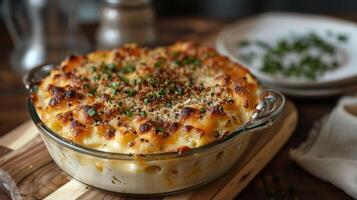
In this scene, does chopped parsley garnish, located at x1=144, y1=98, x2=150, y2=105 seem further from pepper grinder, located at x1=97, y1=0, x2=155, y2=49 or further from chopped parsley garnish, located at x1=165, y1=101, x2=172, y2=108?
pepper grinder, located at x1=97, y1=0, x2=155, y2=49

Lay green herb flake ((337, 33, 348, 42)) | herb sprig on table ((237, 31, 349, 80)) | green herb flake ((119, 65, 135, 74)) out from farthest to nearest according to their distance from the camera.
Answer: green herb flake ((337, 33, 348, 42))
herb sprig on table ((237, 31, 349, 80))
green herb flake ((119, 65, 135, 74))

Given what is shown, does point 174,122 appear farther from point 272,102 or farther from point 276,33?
point 276,33

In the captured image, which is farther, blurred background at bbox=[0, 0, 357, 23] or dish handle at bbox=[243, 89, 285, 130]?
blurred background at bbox=[0, 0, 357, 23]

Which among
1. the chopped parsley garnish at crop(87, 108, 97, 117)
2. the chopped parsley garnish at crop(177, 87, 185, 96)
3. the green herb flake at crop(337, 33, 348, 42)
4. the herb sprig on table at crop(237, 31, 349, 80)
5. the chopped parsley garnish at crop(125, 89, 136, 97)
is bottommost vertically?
the green herb flake at crop(337, 33, 348, 42)

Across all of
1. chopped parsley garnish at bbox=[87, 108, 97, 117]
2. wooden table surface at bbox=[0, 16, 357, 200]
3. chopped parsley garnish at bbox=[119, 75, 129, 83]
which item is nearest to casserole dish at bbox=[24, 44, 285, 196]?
chopped parsley garnish at bbox=[87, 108, 97, 117]

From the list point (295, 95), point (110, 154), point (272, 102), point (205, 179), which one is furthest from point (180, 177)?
point (295, 95)

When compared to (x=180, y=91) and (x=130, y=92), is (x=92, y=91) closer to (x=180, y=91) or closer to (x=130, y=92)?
(x=130, y=92)
